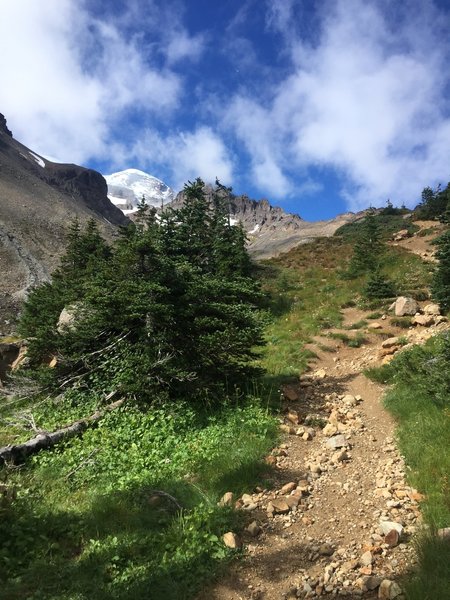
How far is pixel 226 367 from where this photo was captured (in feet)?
34.3

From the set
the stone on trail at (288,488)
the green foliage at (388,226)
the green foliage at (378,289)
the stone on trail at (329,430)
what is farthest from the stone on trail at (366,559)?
the green foliage at (388,226)

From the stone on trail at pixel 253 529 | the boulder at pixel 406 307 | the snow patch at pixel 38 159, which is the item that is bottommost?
the stone on trail at pixel 253 529

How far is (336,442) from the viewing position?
809 cm

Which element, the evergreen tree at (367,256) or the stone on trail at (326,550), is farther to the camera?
the evergreen tree at (367,256)

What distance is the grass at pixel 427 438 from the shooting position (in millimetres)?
4172

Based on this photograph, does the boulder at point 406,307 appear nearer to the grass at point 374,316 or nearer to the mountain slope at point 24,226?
the grass at point 374,316

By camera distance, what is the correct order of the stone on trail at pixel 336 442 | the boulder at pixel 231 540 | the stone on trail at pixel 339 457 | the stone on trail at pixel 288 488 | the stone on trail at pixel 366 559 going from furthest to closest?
the stone on trail at pixel 336 442, the stone on trail at pixel 339 457, the stone on trail at pixel 288 488, the boulder at pixel 231 540, the stone on trail at pixel 366 559

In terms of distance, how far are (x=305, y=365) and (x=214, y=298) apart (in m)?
4.40

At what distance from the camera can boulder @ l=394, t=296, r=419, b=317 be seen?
1661 cm

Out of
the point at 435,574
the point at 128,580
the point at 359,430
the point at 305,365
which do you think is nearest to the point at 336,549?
the point at 435,574

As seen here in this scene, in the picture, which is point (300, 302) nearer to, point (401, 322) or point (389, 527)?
point (401, 322)

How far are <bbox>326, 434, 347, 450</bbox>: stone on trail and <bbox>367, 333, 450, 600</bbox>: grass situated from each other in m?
1.09

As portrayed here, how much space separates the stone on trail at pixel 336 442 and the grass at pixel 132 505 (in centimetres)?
118

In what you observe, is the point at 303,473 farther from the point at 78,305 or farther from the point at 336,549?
the point at 78,305
